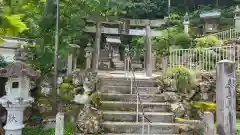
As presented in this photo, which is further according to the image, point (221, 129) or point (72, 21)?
point (72, 21)

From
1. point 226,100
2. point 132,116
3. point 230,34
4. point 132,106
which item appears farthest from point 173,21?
point 226,100

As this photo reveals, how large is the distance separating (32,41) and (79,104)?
3729 millimetres

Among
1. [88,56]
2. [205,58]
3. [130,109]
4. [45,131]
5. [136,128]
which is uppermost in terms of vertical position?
[88,56]

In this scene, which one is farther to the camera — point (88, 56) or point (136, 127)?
point (88, 56)

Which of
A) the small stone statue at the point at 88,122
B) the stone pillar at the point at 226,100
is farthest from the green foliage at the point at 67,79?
the stone pillar at the point at 226,100

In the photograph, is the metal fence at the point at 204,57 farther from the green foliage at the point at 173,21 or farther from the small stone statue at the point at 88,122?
the green foliage at the point at 173,21

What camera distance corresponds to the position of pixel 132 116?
20.3 feet

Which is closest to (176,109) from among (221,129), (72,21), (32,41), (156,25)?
(221,129)

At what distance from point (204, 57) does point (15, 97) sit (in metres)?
6.89

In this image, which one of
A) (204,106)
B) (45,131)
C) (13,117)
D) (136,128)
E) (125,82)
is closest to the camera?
(13,117)

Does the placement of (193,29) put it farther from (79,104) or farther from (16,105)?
(16,105)

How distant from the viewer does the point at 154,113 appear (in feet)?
20.8

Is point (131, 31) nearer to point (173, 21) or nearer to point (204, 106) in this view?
point (173, 21)

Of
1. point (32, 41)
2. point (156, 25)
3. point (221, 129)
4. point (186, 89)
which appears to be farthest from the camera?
point (156, 25)
